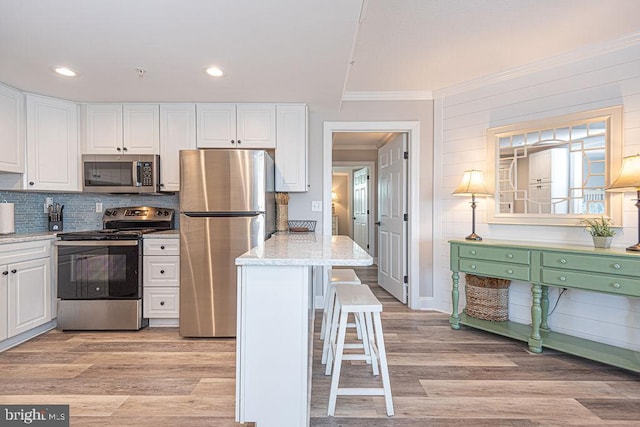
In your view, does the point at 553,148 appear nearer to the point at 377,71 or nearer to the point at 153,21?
the point at 377,71

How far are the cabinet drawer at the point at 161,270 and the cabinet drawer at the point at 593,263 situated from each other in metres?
2.99

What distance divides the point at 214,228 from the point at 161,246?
61 centimetres

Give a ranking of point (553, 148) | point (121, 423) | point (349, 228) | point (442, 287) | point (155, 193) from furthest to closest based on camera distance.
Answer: point (349, 228) → point (442, 287) → point (155, 193) → point (553, 148) → point (121, 423)

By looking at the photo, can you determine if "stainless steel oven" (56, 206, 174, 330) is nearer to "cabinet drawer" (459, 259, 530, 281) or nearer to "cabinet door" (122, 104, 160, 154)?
"cabinet door" (122, 104, 160, 154)

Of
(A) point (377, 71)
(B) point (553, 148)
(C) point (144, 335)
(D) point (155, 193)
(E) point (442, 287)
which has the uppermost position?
(A) point (377, 71)

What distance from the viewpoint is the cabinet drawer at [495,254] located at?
248cm

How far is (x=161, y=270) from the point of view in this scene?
9.50ft

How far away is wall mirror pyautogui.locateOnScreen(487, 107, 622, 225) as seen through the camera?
8.03 feet

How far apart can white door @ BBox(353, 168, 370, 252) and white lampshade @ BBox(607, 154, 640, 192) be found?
4225 millimetres

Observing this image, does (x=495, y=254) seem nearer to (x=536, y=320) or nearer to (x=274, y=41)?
(x=536, y=320)

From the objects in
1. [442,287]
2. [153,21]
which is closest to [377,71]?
[153,21]

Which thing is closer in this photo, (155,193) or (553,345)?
(553,345)

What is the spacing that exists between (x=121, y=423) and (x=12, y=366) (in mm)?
1255

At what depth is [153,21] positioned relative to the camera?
1.76 m
